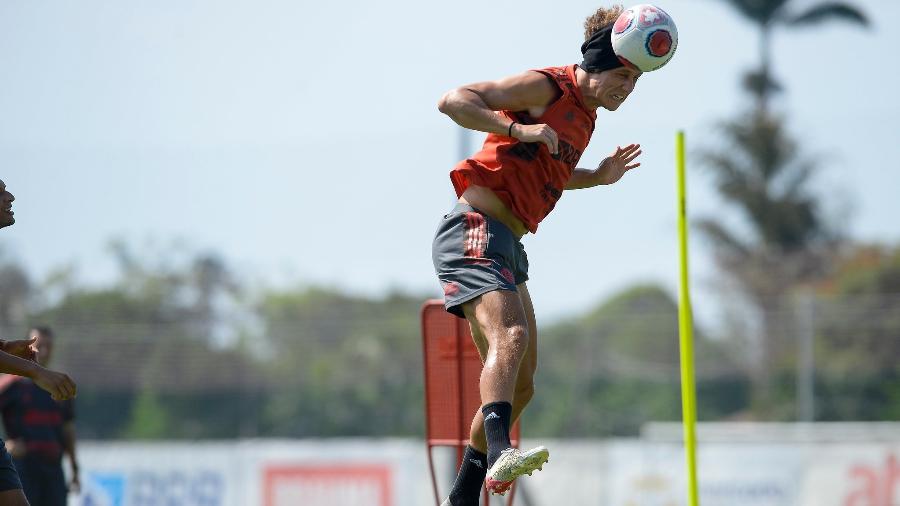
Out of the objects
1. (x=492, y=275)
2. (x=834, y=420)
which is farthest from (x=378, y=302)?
(x=492, y=275)

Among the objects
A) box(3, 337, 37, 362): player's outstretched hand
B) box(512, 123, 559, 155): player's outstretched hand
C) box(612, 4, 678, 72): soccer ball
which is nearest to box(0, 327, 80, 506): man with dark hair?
box(3, 337, 37, 362): player's outstretched hand

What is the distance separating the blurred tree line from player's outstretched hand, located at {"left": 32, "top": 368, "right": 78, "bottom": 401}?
16896 mm

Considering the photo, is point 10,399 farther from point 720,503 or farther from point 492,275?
point 720,503

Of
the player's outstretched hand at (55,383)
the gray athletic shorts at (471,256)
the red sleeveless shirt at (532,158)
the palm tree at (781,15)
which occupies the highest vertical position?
the palm tree at (781,15)

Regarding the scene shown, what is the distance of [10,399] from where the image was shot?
10.8 metres

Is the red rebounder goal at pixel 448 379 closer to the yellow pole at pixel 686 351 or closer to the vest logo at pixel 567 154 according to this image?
the yellow pole at pixel 686 351

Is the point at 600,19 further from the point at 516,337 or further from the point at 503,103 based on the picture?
the point at 516,337

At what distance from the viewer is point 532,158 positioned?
6.08 meters

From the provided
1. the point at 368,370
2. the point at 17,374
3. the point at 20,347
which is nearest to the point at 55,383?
the point at 17,374

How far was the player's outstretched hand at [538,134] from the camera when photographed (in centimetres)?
565

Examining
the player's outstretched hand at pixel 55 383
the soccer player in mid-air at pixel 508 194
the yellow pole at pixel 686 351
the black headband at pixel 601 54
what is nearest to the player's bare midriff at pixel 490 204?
the soccer player in mid-air at pixel 508 194

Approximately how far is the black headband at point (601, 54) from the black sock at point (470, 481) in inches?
71.1

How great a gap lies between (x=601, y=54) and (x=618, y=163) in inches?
35.2

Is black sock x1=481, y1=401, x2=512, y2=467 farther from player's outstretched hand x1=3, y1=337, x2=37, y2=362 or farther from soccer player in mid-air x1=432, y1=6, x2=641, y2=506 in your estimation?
player's outstretched hand x1=3, y1=337, x2=37, y2=362
